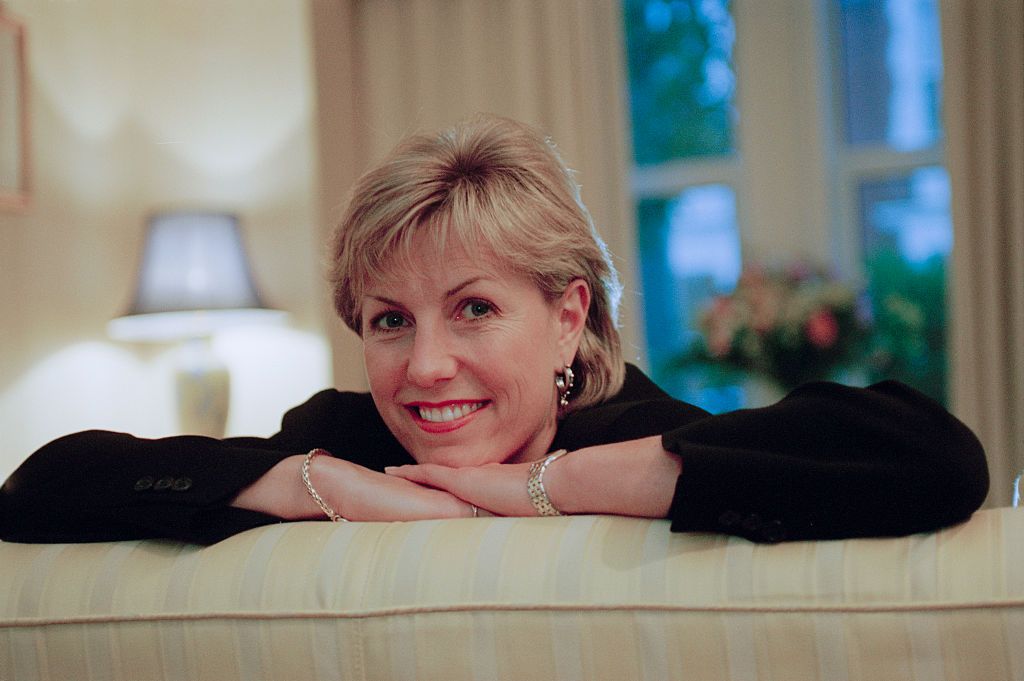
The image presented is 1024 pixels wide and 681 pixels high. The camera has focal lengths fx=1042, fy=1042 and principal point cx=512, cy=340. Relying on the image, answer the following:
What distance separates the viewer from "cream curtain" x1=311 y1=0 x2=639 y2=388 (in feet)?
13.4

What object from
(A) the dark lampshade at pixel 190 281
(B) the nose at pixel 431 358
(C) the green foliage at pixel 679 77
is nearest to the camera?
(B) the nose at pixel 431 358

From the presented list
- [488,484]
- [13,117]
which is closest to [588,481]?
[488,484]

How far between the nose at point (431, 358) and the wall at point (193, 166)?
9.56ft

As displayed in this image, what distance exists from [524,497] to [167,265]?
3019mm

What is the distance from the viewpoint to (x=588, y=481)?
1065mm

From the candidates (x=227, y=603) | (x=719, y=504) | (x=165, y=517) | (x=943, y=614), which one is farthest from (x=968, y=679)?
(x=165, y=517)

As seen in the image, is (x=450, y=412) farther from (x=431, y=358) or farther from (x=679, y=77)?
(x=679, y=77)

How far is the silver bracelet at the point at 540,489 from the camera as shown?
1118 mm

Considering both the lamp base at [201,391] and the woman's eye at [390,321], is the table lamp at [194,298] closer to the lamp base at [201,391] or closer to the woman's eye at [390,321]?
the lamp base at [201,391]

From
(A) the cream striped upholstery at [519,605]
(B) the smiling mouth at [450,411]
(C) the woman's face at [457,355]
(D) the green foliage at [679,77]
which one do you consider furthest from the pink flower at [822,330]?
(A) the cream striped upholstery at [519,605]

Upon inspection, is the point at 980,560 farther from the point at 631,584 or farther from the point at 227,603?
the point at 227,603

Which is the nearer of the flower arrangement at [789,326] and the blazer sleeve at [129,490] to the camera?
the blazer sleeve at [129,490]

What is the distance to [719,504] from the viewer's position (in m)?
0.90

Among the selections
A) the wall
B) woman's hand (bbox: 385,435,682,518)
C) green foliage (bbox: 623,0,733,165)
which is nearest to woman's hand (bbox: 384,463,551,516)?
woman's hand (bbox: 385,435,682,518)
